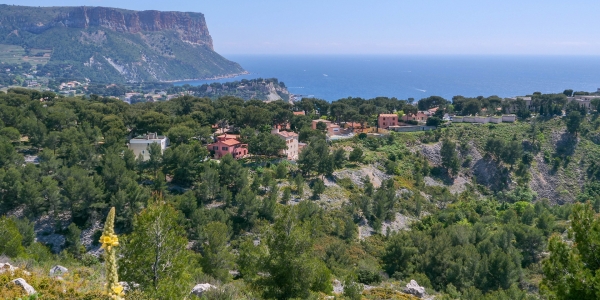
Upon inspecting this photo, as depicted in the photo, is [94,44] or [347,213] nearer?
[347,213]

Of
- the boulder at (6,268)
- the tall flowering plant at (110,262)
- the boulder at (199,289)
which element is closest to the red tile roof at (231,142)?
the boulder at (199,289)

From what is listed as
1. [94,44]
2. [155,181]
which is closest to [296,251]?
[155,181]

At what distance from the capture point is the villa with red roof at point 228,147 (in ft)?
118

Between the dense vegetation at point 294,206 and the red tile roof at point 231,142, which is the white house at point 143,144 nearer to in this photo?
the dense vegetation at point 294,206

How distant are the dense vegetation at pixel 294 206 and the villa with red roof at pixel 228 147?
1561 millimetres

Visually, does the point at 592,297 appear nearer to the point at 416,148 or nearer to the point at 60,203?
the point at 60,203

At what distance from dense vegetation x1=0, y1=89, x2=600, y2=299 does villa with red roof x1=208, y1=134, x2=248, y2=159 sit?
5.12 ft

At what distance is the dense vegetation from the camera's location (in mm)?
10023

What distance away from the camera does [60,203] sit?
964 inches

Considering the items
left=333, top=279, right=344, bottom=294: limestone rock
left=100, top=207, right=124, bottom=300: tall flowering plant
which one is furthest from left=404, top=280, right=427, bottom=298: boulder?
left=100, top=207, right=124, bottom=300: tall flowering plant

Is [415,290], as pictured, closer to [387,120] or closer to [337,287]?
[337,287]

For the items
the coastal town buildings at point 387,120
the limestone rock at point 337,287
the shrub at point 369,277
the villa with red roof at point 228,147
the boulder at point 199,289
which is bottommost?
the shrub at point 369,277

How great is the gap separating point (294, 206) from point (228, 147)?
923 inches

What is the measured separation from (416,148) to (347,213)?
17751 millimetres
